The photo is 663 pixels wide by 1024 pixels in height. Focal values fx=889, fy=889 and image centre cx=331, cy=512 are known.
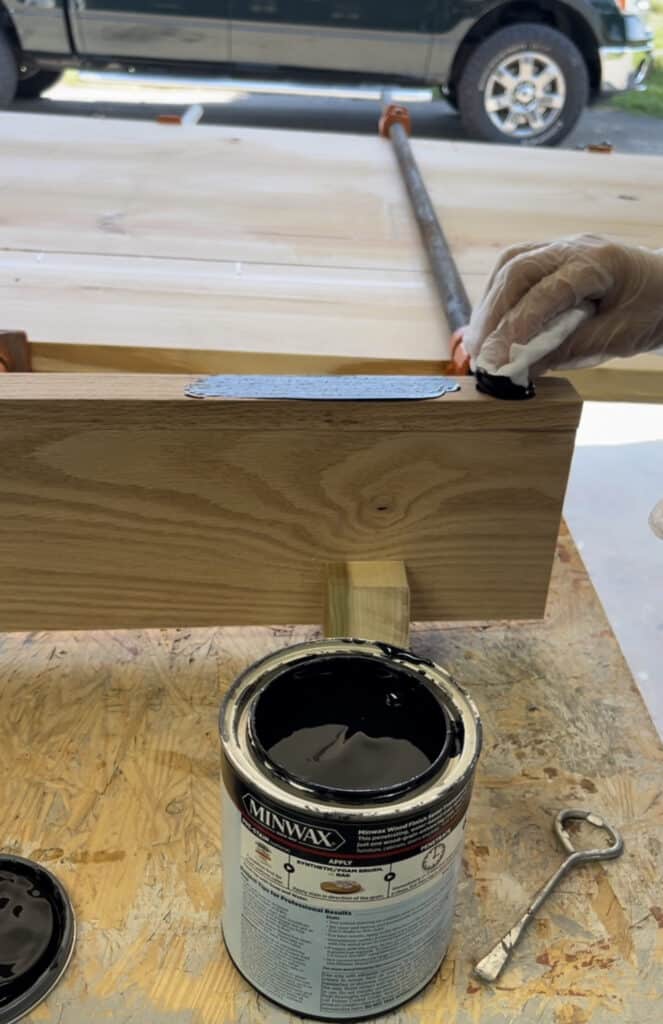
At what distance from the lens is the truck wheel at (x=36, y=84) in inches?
181

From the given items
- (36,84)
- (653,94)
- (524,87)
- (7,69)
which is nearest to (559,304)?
(524,87)

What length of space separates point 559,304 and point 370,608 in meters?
0.32

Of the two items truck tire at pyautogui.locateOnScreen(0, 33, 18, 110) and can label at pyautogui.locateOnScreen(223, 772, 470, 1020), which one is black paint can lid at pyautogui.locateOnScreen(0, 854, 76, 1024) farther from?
truck tire at pyautogui.locateOnScreen(0, 33, 18, 110)

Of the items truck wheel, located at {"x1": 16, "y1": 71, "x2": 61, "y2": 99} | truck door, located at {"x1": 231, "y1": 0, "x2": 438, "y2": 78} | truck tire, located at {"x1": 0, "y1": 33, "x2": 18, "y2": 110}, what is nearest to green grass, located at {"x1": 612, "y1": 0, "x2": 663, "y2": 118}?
truck door, located at {"x1": 231, "y1": 0, "x2": 438, "y2": 78}

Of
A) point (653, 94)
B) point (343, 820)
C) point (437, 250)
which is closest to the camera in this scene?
point (343, 820)

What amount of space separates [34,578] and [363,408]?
35cm

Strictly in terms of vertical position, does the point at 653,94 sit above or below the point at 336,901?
below

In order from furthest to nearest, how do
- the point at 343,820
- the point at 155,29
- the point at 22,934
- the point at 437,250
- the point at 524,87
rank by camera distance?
1. the point at 524,87
2. the point at 155,29
3. the point at 437,250
4. the point at 22,934
5. the point at 343,820

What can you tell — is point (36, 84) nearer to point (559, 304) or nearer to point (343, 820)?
point (559, 304)

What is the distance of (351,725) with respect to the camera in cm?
55

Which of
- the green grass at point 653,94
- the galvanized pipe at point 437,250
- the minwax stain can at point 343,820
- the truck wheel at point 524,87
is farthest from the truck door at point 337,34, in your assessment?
the minwax stain can at point 343,820

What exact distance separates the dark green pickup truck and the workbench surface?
3589 millimetres

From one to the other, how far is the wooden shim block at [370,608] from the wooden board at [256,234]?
222mm

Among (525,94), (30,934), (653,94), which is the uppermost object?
(30,934)
